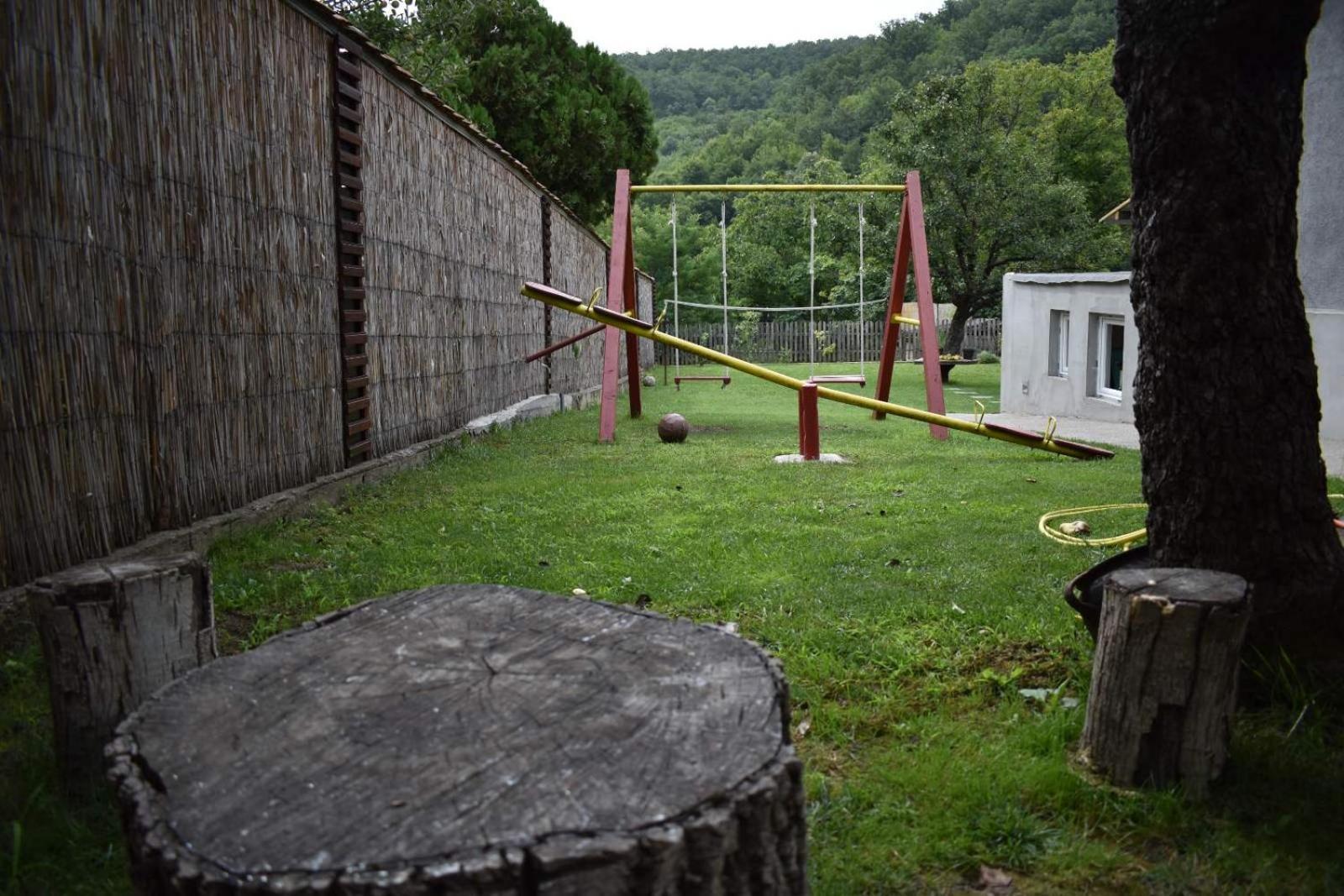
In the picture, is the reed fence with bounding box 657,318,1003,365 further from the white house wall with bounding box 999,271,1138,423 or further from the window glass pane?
the window glass pane

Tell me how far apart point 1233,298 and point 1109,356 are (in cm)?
953

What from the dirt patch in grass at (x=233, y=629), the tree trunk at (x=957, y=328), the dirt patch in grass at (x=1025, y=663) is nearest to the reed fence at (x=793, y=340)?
the tree trunk at (x=957, y=328)

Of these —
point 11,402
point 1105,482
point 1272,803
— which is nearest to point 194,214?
point 11,402

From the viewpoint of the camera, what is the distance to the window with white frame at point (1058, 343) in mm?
12172

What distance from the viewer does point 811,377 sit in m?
9.54

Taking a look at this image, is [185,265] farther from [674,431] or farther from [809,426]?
[674,431]

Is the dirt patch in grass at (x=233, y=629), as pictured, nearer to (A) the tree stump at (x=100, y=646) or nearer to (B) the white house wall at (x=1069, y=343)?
(A) the tree stump at (x=100, y=646)

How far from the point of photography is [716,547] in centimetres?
468

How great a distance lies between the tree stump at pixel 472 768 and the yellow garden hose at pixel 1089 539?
279 centimetres

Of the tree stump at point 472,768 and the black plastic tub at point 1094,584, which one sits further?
the black plastic tub at point 1094,584

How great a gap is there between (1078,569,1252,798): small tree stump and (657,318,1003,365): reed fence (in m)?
22.8

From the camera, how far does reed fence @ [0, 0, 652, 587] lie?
3230 millimetres

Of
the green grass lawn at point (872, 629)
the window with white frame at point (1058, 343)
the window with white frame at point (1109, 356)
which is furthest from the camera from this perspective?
the window with white frame at point (1058, 343)

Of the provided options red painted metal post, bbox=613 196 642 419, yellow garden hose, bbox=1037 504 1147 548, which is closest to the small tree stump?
yellow garden hose, bbox=1037 504 1147 548
